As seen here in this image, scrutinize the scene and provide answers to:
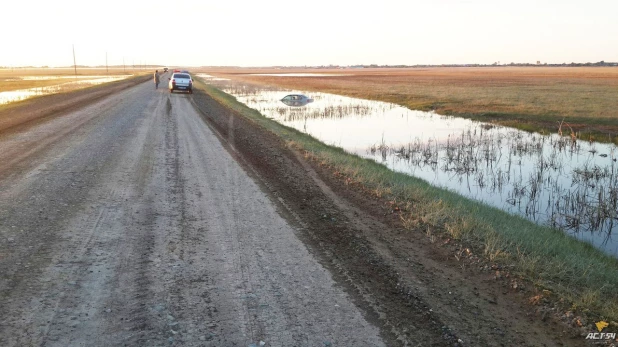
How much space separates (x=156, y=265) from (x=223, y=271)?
745 mm

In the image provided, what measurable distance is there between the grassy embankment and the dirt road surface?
49 centimetres

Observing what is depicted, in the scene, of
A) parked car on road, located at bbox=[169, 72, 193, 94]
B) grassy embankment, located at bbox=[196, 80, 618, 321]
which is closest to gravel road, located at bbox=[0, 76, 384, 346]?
grassy embankment, located at bbox=[196, 80, 618, 321]

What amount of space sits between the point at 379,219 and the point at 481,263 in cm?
197

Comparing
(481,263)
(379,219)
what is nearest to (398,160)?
(379,219)

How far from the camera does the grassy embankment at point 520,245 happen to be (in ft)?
15.8

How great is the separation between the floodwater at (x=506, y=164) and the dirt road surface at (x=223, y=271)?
13.8 ft

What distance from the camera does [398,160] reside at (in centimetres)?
1523

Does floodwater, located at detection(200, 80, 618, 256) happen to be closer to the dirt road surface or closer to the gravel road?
the dirt road surface

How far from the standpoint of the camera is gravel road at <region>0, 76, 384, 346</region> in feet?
12.4

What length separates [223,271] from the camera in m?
4.95
